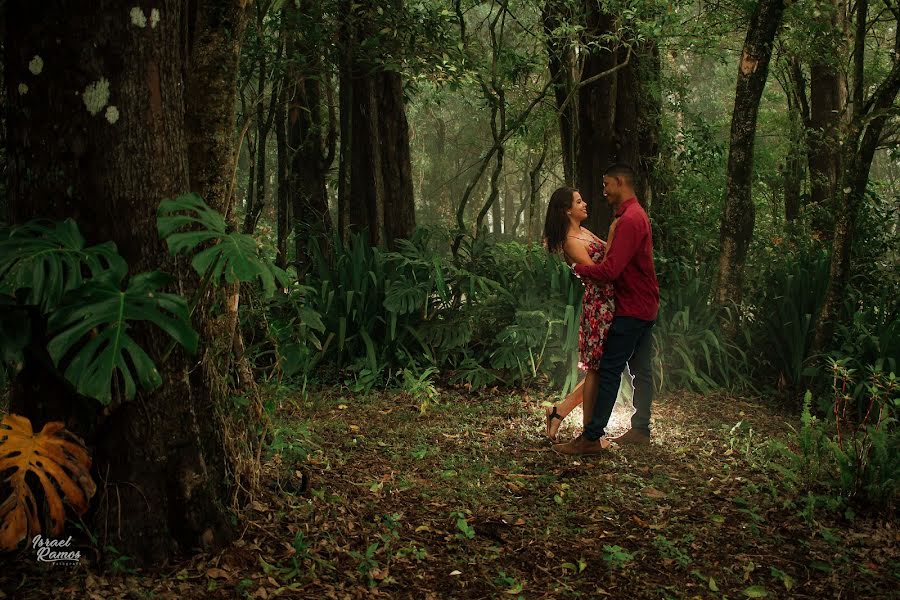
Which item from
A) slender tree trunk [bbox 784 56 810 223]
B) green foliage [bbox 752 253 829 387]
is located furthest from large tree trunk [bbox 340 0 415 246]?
slender tree trunk [bbox 784 56 810 223]

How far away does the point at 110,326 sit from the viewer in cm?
282

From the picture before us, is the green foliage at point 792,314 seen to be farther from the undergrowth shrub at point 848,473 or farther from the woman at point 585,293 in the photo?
the woman at point 585,293

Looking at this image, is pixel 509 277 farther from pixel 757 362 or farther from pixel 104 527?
pixel 104 527

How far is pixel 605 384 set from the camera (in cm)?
515

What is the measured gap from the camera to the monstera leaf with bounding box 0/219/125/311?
278cm

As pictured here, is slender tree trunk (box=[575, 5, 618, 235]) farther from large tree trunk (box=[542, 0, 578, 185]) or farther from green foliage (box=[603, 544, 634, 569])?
green foliage (box=[603, 544, 634, 569])

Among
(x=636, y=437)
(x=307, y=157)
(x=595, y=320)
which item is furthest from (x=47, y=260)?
(x=307, y=157)

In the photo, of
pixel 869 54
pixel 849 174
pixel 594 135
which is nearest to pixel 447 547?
pixel 849 174

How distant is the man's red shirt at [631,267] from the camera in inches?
196

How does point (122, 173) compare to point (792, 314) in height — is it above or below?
above

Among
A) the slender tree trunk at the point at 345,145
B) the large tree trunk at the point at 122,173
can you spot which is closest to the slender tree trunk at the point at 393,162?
the slender tree trunk at the point at 345,145

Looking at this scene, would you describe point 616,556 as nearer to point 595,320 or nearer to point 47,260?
point 595,320

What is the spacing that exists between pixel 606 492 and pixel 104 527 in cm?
277

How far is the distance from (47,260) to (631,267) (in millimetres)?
3460
